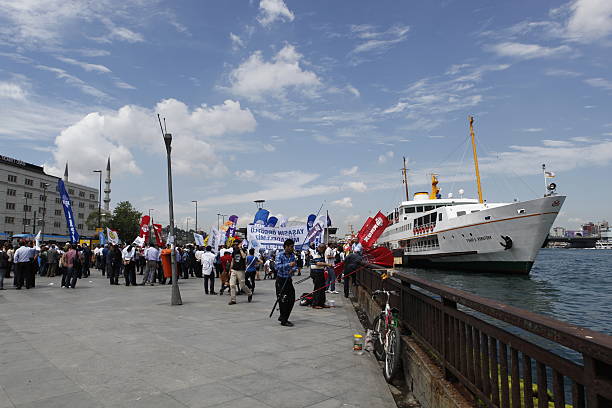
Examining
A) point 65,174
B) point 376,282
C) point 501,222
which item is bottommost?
point 376,282

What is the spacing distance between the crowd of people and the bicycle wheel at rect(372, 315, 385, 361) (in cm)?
271

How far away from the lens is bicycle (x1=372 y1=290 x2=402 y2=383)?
17.1 feet

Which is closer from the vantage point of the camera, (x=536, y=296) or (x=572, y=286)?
(x=536, y=296)

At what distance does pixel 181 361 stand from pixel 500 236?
2675 cm

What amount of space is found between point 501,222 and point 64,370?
2753 centimetres

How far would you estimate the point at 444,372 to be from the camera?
13.6ft

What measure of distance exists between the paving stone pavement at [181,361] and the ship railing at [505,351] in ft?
3.34

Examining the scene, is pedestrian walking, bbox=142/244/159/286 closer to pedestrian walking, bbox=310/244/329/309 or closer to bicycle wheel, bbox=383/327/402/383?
pedestrian walking, bbox=310/244/329/309

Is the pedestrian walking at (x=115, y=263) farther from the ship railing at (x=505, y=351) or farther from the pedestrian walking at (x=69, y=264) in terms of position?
the ship railing at (x=505, y=351)

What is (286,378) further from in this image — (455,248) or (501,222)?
(455,248)

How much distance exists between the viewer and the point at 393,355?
207 inches

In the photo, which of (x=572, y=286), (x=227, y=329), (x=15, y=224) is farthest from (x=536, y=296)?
(x=15, y=224)

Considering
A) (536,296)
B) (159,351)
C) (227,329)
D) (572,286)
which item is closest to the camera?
(159,351)

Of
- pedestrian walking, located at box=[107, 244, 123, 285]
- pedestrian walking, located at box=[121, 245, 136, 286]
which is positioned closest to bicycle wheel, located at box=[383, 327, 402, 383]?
pedestrian walking, located at box=[121, 245, 136, 286]
